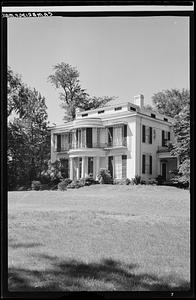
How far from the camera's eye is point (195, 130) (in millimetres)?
2090

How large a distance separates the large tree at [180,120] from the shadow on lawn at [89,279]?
720 millimetres

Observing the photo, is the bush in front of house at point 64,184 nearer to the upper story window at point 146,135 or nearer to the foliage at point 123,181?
the foliage at point 123,181

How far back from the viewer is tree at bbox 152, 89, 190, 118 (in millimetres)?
2414

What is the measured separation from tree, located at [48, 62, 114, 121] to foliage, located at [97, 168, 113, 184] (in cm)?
47

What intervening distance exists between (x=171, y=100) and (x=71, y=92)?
72 cm

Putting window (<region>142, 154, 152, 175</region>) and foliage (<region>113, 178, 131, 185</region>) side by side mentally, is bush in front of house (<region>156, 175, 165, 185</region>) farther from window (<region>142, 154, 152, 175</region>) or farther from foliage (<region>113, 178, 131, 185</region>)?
foliage (<region>113, 178, 131, 185</region>)

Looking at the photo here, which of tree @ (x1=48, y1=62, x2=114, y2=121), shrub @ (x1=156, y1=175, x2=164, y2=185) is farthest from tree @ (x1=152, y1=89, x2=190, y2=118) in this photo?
shrub @ (x1=156, y1=175, x2=164, y2=185)

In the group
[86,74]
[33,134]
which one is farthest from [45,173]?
[86,74]

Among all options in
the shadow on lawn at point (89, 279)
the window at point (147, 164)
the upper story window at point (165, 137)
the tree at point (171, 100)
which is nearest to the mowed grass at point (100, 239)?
the shadow on lawn at point (89, 279)

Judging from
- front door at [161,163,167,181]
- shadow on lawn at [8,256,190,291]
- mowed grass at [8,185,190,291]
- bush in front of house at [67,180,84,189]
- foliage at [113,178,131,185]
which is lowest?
shadow on lawn at [8,256,190,291]

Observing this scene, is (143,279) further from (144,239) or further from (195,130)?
(195,130)

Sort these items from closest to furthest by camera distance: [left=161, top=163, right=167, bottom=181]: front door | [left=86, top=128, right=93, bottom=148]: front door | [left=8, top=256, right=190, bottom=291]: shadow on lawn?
[left=8, top=256, right=190, bottom=291]: shadow on lawn → [left=161, top=163, right=167, bottom=181]: front door → [left=86, top=128, right=93, bottom=148]: front door

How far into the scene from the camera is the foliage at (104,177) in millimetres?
2561

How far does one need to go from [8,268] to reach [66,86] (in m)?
1.30
